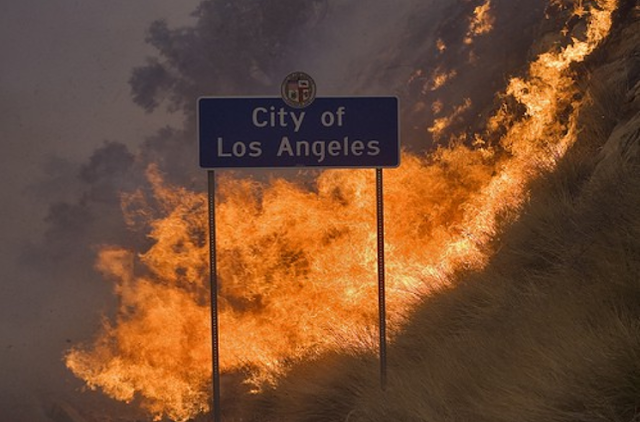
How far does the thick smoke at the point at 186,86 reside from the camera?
74.0 feet

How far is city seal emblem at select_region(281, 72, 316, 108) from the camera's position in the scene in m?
6.68

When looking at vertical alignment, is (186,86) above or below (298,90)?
above

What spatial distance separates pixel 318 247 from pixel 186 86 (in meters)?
13.4

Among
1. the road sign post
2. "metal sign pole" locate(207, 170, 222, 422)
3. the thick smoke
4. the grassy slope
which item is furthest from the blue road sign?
the thick smoke

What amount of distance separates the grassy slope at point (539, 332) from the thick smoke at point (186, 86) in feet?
37.2

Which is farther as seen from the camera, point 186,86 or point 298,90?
point 186,86

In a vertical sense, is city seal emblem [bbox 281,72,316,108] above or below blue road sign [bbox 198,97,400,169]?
above

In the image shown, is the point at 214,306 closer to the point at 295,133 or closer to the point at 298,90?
the point at 295,133

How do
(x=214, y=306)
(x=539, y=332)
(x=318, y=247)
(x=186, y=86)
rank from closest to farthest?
(x=539, y=332), (x=214, y=306), (x=318, y=247), (x=186, y=86)

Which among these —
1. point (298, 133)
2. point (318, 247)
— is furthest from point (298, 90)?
point (318, 247)

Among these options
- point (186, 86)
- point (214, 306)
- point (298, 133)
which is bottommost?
point (214, 306)

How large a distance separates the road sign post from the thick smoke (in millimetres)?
12454

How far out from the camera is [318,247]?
523 inches

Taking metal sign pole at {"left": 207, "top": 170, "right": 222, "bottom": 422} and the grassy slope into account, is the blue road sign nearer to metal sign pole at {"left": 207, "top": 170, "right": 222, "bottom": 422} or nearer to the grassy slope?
metal sign pole at {"left": 207, "top": 170, "right": 222, "bottom": 422}
